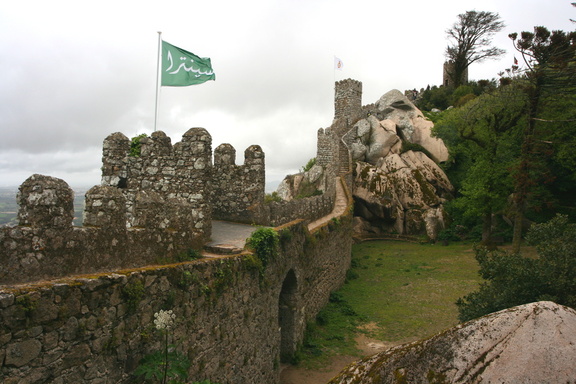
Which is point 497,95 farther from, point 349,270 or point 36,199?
point 36,199

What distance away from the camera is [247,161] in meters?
12.5

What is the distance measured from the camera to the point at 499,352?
6.98 ft

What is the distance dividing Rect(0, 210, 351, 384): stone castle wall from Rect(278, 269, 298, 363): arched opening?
1.41 m

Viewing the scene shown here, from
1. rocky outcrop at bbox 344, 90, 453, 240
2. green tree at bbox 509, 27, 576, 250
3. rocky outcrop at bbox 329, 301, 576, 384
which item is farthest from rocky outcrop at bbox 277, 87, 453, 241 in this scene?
rocky outcrop at bbox 329, 301, 576, 384

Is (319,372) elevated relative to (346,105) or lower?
lower

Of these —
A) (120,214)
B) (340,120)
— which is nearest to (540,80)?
(120,214)

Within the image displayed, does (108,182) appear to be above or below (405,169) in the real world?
below

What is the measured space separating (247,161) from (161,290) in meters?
7.70

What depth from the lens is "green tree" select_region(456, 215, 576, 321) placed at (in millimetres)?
8719

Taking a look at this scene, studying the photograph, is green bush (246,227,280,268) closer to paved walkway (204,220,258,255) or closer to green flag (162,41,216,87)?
paved walkway (204,220,258,255)

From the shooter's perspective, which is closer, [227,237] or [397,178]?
[227,237]

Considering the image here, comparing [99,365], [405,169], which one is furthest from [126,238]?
[405,169]

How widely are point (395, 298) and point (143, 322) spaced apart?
1431cm

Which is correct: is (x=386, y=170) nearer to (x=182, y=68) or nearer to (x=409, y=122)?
(x=409, y=122)
